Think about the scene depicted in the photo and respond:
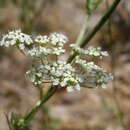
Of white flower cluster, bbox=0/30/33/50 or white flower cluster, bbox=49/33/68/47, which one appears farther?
white flower cluster, bbox=49/33/68/47

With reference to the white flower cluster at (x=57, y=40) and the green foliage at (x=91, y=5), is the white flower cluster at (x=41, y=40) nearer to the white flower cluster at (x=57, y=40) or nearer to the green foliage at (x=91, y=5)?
the white flower cluster at (x=57, y=40)

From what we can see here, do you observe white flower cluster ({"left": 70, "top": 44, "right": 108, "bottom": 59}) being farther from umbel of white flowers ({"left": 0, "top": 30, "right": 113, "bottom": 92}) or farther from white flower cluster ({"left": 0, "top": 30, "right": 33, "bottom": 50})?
white flower cluster ({"left": 0, "top": 30, "right": 33, "bottom": 50})

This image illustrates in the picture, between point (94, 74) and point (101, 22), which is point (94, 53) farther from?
point (101, 22)

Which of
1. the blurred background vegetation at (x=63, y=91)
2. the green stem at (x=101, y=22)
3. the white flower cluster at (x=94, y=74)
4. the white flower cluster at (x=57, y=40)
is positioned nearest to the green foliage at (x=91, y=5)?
the green stem at (x=101, y=22)

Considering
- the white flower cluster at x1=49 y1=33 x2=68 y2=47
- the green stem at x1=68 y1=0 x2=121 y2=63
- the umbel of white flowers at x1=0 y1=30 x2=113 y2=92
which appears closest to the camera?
the umbel of white flowers at x1=0 y1=30 x2=113 y2=92

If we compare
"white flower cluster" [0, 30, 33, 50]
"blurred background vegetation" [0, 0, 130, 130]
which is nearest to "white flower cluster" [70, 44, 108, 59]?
"white flower cluster" [0, 30, 33, 50]

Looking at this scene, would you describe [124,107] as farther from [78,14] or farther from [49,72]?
[49,72]

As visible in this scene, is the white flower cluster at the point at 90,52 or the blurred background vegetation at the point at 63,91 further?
the blurred background vegetation at the point at 63,91

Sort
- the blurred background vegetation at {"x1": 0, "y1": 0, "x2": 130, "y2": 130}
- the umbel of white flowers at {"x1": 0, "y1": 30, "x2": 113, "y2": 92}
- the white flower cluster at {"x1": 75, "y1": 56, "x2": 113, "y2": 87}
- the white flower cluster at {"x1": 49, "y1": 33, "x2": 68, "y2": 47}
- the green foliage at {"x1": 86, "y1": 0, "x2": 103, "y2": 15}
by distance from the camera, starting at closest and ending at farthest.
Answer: the umbel of white flowers at {"x1": 0, "y1": 30, "x2": 113, "y2": 92} → the white flower cluster at {"x1": 75, "y1": 56, "x2": 113, "y2": 87} → the white flower cluster at {"x1": 49, "y1": 33, "x2": 68, "y2": 47} → the green foliage at {"x1": 86, "y1": 0, "x2": 103, "y2": 15} → the blurred background vegetation at {"x1": 0, "y1": 0, "x2": 130, "y2": 130}
